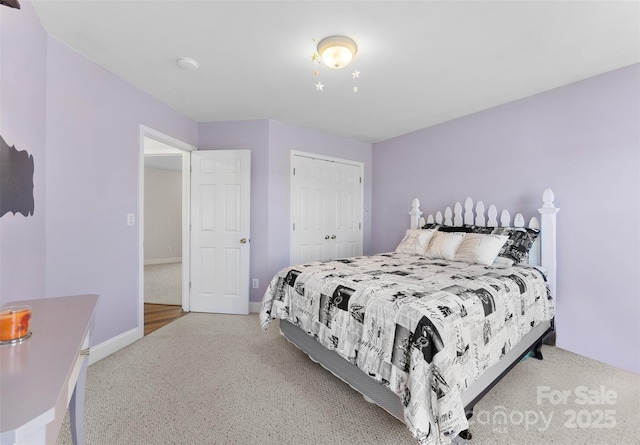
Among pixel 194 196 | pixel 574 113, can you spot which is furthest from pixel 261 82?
pixel 574 113

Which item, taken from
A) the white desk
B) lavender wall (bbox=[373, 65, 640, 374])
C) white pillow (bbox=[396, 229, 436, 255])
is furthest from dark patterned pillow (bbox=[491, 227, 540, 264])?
the white desk

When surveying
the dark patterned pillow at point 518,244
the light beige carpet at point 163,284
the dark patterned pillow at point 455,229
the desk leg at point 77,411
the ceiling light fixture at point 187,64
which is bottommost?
the light beige carpet at point 163,284

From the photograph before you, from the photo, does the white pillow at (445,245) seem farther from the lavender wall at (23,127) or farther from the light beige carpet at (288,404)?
the lavender wall at (23,127)

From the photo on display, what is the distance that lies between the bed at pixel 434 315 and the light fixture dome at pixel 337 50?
1.57 metres

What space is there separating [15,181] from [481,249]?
3.30 m

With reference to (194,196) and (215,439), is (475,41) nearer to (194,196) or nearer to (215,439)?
(215,439)

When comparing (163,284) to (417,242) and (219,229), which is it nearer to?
(219,229)

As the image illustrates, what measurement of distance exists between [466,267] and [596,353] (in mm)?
1277

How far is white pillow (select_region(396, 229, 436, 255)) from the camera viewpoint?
118 inches

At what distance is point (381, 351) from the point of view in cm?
149

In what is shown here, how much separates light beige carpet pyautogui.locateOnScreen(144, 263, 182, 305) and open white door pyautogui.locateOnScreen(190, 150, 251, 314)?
0.74m

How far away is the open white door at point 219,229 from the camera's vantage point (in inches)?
131

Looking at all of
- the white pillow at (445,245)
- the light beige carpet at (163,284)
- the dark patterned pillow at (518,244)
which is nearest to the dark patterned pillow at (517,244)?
the dark patterned pillow at (518,244)

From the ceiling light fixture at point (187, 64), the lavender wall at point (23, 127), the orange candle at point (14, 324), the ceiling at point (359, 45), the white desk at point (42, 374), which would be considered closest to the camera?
the white desk at point (42, 374)
